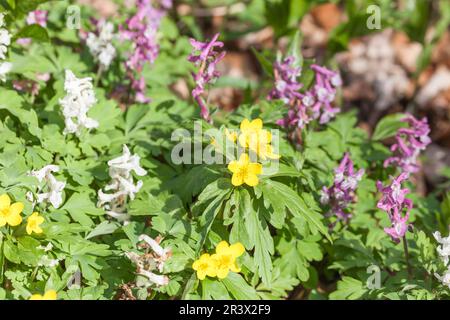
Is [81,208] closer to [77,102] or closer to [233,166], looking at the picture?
[77,102]

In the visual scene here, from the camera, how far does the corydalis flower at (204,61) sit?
11.2ft

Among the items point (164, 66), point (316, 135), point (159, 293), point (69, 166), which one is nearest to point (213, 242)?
point (159, 293)

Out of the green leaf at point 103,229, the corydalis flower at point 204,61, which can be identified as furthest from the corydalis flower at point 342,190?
the green leaf at point 103,229

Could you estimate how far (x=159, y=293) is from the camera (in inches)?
125

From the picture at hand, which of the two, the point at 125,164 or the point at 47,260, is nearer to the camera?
the point at 47,260

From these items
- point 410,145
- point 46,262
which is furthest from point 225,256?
point 410,145

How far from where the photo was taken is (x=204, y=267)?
2.92m

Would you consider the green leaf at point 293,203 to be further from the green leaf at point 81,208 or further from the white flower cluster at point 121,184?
the green leaf at point 81,208

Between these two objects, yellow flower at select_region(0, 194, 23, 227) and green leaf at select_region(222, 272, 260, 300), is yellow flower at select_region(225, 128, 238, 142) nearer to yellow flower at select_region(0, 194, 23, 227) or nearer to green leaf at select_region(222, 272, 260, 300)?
green leaf at select_region(222, 272, 260, 300)

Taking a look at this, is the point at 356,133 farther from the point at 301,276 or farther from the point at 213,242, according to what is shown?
the point at 213,242

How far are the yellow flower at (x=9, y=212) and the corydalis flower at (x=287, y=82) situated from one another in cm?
169

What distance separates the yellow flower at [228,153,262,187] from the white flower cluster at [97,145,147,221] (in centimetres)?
54

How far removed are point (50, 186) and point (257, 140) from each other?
1.07 m

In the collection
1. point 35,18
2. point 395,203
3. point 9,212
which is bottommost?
point 395,203
